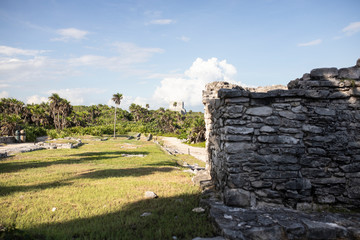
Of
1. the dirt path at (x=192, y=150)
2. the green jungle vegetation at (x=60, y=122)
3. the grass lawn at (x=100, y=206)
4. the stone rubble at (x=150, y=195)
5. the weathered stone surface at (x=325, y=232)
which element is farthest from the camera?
the green jungle vegetation at (x=60, y=122)

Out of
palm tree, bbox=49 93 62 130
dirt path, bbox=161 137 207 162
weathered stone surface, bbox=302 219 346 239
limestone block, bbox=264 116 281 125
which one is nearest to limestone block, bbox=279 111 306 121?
limestone block, bbox=264 116 281 125

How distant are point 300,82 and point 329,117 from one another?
97 centimetres

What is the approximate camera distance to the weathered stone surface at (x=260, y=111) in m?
4.88

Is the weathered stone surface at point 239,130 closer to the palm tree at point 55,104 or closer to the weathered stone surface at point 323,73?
the weathered stone surface at point 323,73

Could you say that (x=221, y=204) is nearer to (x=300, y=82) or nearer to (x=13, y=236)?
(x=300, y=82)

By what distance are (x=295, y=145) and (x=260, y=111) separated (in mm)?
1005

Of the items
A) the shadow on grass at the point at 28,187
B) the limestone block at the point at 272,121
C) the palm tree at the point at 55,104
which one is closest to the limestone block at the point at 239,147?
the limestone block at the point at 272,121

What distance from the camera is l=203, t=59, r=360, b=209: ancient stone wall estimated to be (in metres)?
4.78

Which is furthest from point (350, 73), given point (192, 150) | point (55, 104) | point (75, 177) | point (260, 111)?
point (55, 104)

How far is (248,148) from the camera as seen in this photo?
15.9 ft

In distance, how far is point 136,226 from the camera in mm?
4305

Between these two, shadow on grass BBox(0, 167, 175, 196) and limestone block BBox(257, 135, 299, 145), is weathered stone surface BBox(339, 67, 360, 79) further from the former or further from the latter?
shadow on grass BBox(0, 167, 175, 196)

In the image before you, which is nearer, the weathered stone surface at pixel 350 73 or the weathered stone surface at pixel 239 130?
the weathered stone surface at pixel 239 130

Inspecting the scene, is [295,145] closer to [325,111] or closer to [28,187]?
[325,111]
